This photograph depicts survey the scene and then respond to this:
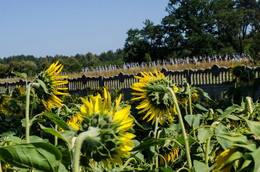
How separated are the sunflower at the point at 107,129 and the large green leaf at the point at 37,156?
110mm

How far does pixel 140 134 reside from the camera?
290cm

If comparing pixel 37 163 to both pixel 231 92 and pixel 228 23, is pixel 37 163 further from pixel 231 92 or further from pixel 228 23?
pixel 228 23

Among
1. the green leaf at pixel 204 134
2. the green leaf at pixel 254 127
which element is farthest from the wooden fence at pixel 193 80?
the green leaf at pixel 254 127

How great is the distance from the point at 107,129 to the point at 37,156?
6.4 inches

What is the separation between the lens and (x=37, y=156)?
0.51 meters

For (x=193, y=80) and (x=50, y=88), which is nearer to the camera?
(x=50, y=88)

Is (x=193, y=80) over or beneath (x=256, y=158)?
beneath

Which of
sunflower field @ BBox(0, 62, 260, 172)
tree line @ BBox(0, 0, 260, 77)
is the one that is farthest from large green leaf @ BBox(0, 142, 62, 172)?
tree line @ BBox(0, 0, 260, 77)

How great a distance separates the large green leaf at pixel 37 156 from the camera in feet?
1.68

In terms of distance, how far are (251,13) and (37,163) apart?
41.2m

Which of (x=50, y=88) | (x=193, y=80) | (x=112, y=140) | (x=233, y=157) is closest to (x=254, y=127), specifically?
(x=233, y=157)

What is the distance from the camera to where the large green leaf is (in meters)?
0.51

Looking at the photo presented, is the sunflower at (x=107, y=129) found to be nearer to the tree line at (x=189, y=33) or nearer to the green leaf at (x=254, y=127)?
the green leaf at (x=254, y=127)

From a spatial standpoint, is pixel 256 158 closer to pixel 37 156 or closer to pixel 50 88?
pixel 37 156
